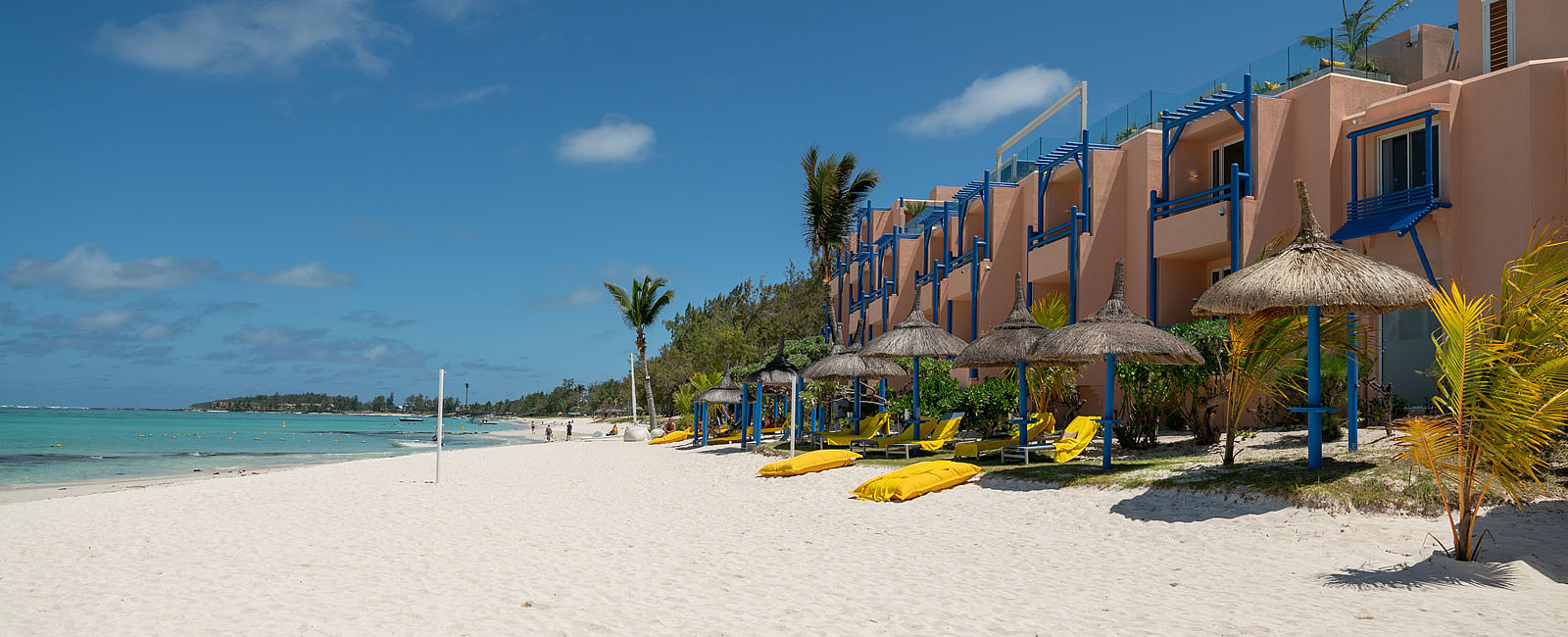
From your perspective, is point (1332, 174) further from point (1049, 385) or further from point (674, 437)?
point (674, 437)

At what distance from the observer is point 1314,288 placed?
8430mm

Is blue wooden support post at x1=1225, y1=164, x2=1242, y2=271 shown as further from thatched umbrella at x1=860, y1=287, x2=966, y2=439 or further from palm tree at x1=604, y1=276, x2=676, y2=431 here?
palm tree at x1=604, y1=276, x2=676, y2=431

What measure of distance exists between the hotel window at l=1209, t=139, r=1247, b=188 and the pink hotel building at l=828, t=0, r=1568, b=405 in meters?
0.04

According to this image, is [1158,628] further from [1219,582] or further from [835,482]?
[835,482]

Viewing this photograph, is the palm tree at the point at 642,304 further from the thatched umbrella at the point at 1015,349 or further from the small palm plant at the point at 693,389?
the thatched umbrella at the point at 1015,349

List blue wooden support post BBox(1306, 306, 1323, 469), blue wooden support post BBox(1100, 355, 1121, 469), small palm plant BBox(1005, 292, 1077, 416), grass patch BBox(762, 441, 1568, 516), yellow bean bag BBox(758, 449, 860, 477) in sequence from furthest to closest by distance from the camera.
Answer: small palm plant BBox(1005, 292, 1077, 416) < yellow bean bag BBox(758, 449, 860, 477) < blue wooden support post BBox(1100, 355, 1121, 469) < blue wooden support post BBox(1306, 306, 1323, 469) < grass patch BBox(762, 441, 1568, 516)

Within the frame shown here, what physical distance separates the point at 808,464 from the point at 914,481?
2984mm

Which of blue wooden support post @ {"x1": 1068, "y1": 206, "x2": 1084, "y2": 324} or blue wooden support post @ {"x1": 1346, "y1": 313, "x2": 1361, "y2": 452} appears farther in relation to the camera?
blue wooden support post @ {"x1": 1068, "y1": 206, "x2": 1084, "y2": 324}

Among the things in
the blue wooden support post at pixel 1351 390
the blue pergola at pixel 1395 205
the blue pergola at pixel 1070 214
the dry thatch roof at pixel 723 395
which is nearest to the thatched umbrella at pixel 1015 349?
the blue wooden support post at pixel 1351 390

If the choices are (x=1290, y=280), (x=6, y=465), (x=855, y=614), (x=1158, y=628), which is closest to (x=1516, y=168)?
(x=1290, y=280)

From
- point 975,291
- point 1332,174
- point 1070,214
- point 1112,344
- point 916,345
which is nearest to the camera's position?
point 1112,344

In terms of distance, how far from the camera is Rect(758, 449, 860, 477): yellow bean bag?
535 inches

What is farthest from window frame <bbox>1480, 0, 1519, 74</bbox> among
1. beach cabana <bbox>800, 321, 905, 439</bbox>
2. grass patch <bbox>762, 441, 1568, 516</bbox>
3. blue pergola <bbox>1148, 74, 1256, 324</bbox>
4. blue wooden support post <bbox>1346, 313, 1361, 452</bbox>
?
beach cabana <bbox>800, 321, 905, 439</bbox>

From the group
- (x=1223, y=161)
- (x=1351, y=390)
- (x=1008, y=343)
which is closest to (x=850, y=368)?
(x=1008, y=343)
